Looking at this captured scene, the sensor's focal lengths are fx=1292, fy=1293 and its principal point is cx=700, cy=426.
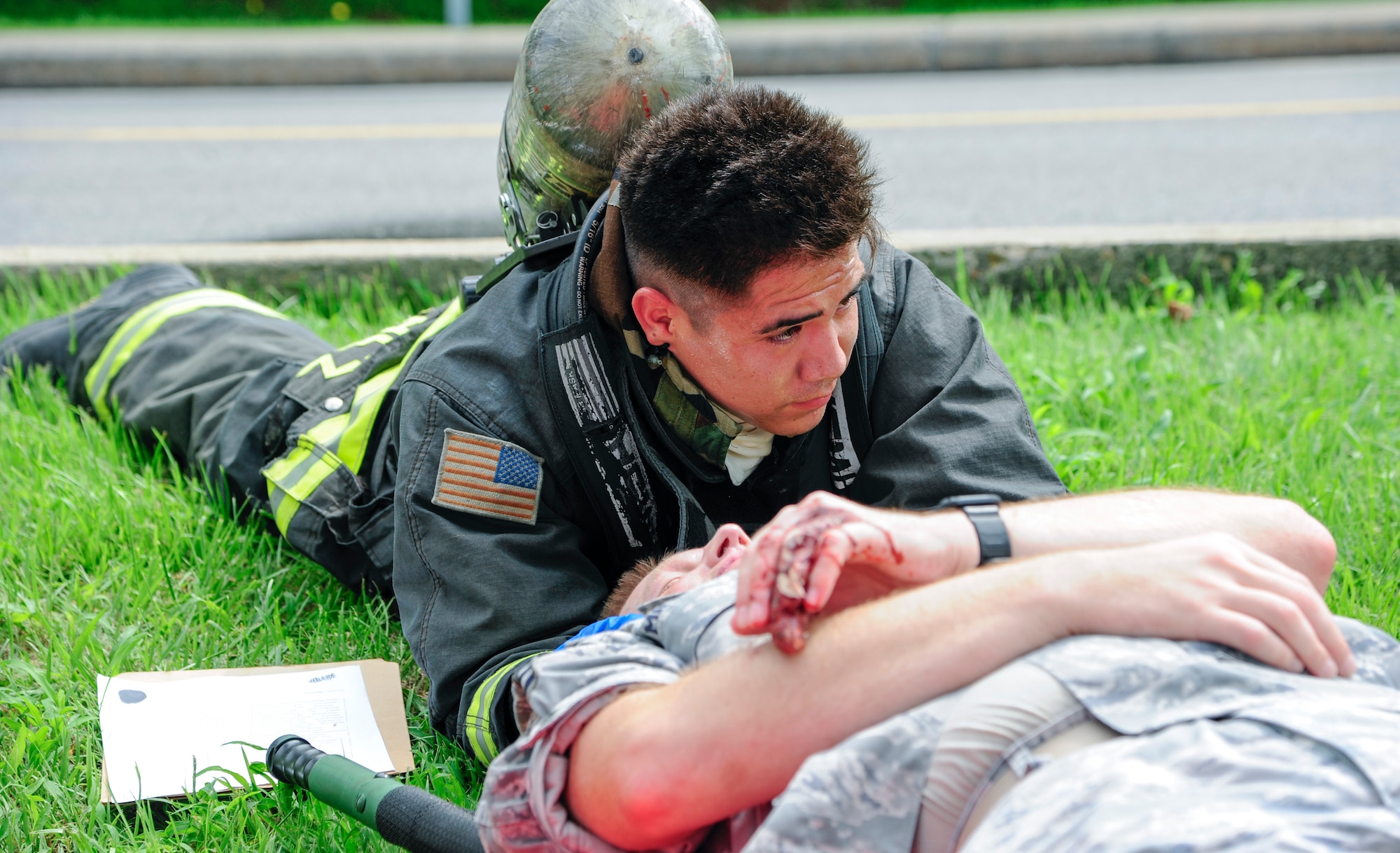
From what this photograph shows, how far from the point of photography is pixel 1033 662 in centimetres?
160

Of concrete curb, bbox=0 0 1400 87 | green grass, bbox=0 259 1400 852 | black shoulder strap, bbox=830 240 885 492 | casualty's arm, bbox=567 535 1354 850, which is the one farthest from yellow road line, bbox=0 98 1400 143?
casualty's arm, bbox=567 535 1354 850

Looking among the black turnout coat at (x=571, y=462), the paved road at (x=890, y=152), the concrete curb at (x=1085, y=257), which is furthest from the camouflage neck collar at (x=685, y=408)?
the paved road at (x=890, y=152)

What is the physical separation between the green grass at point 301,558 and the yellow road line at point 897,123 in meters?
4.11

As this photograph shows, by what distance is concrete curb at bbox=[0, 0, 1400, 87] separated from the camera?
10.6 meters

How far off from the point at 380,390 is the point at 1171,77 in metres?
8.51

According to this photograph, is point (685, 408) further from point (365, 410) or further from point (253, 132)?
point (253, 132)

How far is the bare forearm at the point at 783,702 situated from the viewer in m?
1.62

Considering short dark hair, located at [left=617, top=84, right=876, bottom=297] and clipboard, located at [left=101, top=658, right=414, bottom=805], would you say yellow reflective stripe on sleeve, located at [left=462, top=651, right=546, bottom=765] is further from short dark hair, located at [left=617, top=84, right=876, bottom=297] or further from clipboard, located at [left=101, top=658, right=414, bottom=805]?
short dark hair, located at [left=617, top=84, right=876, bottom=297]

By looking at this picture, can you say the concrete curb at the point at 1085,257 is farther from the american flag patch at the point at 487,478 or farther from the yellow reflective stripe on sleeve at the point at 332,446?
the american flag patch at the point at 487,478

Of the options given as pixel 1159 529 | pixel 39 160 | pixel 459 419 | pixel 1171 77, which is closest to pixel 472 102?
pixel 39 160

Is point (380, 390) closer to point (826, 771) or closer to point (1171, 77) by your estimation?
point (826, 771)

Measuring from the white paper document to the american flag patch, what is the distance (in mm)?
543

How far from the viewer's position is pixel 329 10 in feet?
44.3

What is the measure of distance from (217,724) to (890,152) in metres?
5.86
